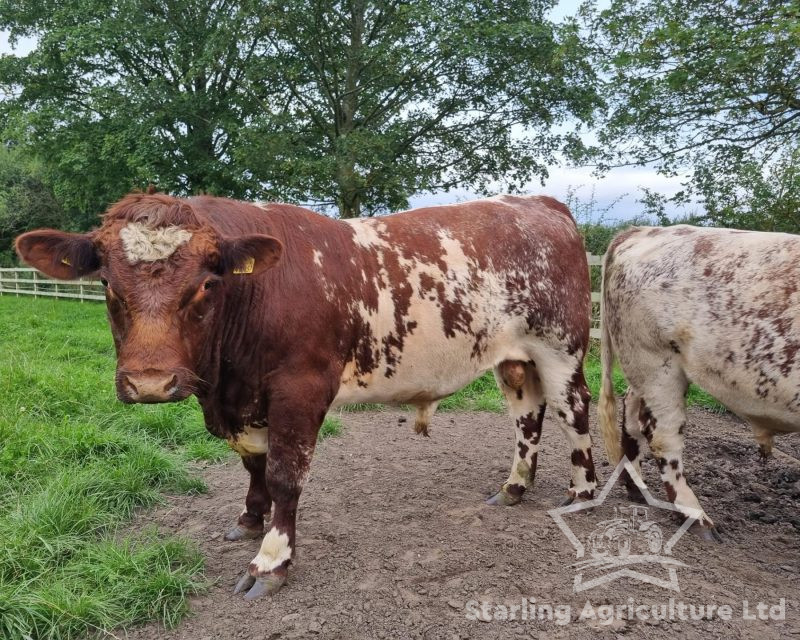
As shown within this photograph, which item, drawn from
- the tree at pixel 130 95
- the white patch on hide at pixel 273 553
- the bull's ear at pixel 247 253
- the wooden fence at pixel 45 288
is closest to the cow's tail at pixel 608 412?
the white patch on hide at pixel 273 553

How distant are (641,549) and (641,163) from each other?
9.23m

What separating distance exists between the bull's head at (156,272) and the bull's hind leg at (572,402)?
2.20m

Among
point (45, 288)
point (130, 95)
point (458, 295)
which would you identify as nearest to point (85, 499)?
point (458, 295)

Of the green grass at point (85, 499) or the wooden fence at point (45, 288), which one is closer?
the green grass at point (85, 499)

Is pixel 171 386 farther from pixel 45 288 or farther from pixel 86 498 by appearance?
pixel 45 288

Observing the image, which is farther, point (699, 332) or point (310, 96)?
point (310, 96)

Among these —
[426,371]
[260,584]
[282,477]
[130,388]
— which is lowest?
[260,584]

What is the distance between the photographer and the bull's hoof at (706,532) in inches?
142

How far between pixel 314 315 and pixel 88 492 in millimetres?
2288

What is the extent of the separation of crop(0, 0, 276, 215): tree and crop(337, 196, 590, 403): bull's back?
1083 cm

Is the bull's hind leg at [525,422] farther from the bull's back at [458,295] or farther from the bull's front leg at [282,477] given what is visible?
the bull's front leg at [282,477]

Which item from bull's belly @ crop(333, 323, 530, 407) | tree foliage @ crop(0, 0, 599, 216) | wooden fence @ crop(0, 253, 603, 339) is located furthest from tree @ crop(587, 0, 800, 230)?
wooden fence @ crop(0, 253, 603, 339)

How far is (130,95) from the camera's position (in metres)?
15.5

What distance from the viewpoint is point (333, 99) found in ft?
45.0
